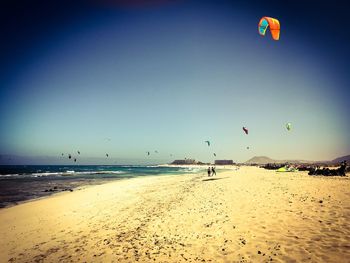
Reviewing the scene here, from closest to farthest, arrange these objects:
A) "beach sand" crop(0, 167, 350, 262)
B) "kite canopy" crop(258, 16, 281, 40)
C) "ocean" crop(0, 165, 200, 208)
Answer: "beach sand" crop(0, 167, 350, 262), "kite canopy" crop(258, 16, 281, 40), "ocean" crop(0, 165, 200, 208)

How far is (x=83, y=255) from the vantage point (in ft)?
23.1

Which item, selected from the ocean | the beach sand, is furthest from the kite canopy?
the ocean

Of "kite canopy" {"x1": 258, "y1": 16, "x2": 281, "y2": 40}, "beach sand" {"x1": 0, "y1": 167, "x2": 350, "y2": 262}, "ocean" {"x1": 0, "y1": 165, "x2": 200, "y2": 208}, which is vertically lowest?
"ocean" {"x1": 0, "y1": 165, "x2": 200, "y2": 208}

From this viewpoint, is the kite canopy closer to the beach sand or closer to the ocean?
the beach sand

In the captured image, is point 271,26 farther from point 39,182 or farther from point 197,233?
point 39,182

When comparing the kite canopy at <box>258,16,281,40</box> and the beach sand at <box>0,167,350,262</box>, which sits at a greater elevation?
the kite canopy at <box>258,16,281,40</box>

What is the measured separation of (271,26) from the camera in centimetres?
1385

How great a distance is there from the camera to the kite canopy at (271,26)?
1334cm

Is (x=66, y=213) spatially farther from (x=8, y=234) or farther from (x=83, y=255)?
(x=83, y=255)

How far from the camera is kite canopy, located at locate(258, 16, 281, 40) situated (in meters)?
13.3

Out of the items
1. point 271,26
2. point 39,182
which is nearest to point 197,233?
point 271,26

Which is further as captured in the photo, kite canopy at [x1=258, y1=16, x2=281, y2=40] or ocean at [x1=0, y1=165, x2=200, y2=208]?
ocean at [x1=0, y1=165, x2=200, y2=208]

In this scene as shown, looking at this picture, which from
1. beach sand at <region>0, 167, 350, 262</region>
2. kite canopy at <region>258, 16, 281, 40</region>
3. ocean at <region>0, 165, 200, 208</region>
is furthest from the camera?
ocean at <region>0, 165, 200, 208</region>

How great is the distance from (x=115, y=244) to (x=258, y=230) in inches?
195
